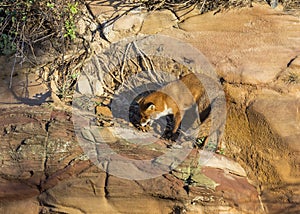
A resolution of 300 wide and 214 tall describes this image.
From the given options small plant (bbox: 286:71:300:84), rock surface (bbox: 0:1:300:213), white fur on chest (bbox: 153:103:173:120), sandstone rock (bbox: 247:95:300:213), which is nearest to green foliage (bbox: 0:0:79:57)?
rock surface (bbox: 0:1:300:213)

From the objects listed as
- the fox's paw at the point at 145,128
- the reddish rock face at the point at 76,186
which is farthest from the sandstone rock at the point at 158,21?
the reddish rock face at the point at 76,186

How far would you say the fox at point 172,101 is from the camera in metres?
6.26

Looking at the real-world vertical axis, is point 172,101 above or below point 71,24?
below

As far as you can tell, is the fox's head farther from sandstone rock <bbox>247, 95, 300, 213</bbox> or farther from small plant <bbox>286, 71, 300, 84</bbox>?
small plant <bbox>286, 71, 300, 84</bbox>

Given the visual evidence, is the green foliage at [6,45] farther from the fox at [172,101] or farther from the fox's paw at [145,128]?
the fox's paw at [145,128]

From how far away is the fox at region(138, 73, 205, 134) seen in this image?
626 cm

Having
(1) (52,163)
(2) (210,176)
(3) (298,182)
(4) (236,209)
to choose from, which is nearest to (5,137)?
(1) (52,163)

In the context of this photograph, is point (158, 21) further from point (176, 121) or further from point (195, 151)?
point (195, 151)

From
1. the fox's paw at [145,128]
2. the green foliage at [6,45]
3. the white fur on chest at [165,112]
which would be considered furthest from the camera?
the green foliage at [6,45]

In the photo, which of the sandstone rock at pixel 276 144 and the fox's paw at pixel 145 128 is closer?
the sandstone rock at pixel 276 144

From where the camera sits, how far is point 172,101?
649 cm

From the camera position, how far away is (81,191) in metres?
4.44

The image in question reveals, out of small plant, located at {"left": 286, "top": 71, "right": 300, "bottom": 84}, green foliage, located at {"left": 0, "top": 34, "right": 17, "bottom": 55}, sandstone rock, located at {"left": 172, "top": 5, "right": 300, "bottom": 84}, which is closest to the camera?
small plant, located at {"left": 286, "top": 71, "right": 300, "bottom": 84}

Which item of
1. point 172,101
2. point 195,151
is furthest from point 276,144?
point 172,101
